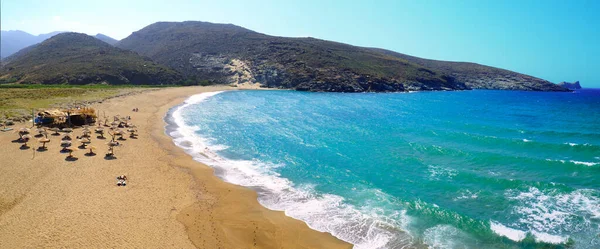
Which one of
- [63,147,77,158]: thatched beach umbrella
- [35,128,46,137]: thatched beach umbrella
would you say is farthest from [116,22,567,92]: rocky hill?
[63,147,77,158]: thatched beach umbrella

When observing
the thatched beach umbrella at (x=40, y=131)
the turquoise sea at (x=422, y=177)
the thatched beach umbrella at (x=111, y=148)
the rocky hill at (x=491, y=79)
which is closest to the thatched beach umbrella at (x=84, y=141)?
the thatched beach umbrella at (x=111, y=148)

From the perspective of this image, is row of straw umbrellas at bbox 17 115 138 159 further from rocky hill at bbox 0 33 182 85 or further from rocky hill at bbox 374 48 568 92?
rocky hill at bbox 374 48 568 92

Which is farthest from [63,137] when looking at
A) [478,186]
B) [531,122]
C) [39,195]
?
[531,122]

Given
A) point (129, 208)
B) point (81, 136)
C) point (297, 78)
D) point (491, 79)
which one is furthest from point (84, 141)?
point (491, 79)

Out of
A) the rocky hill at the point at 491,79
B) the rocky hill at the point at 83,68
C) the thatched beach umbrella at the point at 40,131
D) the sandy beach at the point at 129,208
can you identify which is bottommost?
the sandy beach at the point at 129,208

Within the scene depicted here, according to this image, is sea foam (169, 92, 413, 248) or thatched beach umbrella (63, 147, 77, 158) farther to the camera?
thatched beach umbrella (63, 147, 77, 158)

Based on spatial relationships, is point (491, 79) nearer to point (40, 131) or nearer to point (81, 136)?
point (81, 136)

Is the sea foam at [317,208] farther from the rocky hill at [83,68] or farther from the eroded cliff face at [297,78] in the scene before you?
the eroded cliff face at [297,78]

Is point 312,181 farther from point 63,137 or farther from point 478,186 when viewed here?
point 63,137
